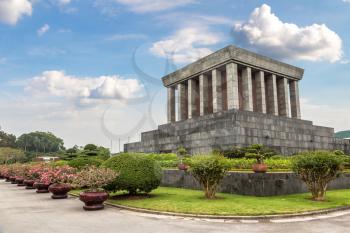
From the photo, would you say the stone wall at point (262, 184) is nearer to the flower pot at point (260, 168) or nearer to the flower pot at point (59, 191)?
the flower pot at point (260, 168)

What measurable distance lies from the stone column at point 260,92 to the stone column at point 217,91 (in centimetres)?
549

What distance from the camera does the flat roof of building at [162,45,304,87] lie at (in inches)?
1431

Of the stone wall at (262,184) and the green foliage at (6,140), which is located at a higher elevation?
the green foliage at (6,140)

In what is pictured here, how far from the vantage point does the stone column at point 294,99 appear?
4491 cm

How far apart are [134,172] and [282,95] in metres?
34.0

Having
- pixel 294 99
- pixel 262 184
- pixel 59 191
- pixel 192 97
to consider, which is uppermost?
pixel 294 99

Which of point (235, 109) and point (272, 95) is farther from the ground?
point (272, 95)

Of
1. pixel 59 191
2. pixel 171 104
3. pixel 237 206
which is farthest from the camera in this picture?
pixel 171 104

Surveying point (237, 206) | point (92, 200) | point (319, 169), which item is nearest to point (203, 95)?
point (319, 169)

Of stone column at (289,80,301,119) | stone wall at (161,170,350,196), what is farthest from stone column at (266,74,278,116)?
stone wall at (161,170,350,196)

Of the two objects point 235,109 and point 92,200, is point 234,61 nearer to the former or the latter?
point 235,109

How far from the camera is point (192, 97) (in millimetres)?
43094

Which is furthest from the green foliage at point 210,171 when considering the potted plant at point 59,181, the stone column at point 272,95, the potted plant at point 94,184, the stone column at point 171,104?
the stone column at point 171,104

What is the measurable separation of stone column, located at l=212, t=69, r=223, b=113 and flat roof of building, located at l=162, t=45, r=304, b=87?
3.55 ft
